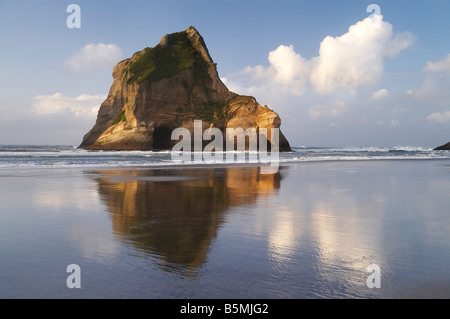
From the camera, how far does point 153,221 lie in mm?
6770

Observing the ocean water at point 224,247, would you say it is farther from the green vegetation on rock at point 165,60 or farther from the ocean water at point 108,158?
the green vegetation on rock at point 165,60

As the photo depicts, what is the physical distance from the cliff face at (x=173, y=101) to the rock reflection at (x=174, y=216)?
53.5 metres

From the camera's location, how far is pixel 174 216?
7.32 m

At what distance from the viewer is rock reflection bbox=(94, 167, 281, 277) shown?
4.66 m

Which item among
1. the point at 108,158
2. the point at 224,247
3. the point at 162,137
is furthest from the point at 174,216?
the point at 162,137

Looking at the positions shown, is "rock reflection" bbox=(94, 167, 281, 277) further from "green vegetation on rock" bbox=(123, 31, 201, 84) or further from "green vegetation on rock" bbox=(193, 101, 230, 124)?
"green vegetation on rock" bbox=(123, 31, 201, 84)

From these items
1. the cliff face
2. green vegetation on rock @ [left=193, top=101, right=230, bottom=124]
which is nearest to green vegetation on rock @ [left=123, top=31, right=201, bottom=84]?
the cliff face

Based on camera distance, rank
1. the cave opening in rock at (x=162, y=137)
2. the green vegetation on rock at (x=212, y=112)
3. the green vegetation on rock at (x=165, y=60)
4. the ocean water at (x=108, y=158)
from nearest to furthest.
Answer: the ocean water at (x=108, y=158) → the cave opening in rock at (x=162, y=137) → the green vegetation on rock at (x=212, y=112) → the green vegetation on rock at (x=165, y=60)

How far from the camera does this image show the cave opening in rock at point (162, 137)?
2640 inches

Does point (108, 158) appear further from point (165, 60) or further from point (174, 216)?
point (165, 60)

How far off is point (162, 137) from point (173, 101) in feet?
26.5

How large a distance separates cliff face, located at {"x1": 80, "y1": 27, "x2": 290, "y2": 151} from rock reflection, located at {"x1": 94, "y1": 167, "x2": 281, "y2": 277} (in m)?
53.5

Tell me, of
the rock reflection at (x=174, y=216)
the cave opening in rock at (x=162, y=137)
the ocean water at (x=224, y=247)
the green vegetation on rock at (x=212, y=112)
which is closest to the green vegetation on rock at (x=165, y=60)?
the green vegetation on rock at (x=212, y=112)

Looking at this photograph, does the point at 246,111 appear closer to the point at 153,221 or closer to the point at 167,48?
the point at 167,48
